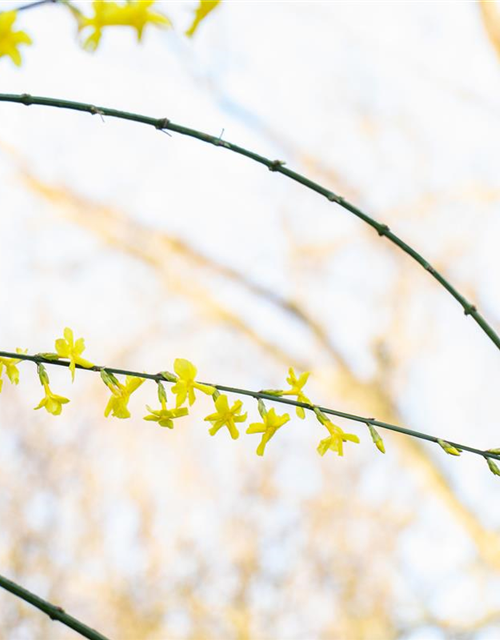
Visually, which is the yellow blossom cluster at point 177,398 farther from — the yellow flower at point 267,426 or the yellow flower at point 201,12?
the yellow flower at point 201,12

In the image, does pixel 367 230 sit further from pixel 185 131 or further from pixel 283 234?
pixel 185 131

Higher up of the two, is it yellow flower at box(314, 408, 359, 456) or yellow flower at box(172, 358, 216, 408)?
yellow flower at box(172, 358, 216, 408)

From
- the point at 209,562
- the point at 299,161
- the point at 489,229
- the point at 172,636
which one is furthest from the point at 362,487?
the point at 299,161

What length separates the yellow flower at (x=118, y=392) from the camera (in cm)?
28

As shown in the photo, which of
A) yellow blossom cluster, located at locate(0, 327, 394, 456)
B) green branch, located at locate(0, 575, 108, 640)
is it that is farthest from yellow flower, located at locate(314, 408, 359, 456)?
green branch, located at locate(0, 575, 108, 640)

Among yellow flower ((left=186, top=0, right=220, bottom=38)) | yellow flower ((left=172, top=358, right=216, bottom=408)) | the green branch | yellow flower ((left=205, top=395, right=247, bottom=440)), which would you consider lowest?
the green branch

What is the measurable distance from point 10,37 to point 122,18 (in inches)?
1.1

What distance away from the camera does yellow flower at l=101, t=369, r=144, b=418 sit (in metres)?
0.28

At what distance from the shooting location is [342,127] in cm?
251

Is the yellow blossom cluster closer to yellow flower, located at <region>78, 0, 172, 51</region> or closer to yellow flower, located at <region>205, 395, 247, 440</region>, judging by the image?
yellow flower, located at <region>205, 395, 247, 440</region>

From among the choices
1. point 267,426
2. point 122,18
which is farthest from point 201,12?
point 267,426

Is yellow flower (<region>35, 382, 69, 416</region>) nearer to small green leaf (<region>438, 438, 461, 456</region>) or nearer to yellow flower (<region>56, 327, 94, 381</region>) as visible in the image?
yellow flower (<region>56, 327, 94, 381</region>)

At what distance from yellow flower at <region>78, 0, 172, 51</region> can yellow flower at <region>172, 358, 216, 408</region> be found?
113 mm

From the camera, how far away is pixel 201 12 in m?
0.22
